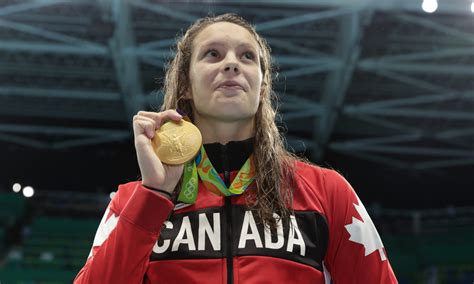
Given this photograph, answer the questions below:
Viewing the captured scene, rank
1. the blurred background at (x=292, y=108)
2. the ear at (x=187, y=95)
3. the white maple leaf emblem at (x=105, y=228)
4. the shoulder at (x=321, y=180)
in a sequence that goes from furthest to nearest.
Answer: the blurred background at (x=292, y=108) < the ear at (x=187, y=95) < the shoulder at (x=321, y=180) < the white maple leaf emblem at (x=105, y=228)

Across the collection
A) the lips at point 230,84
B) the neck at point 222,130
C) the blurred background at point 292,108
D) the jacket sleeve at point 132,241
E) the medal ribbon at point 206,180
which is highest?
the blurred background at point 292,108

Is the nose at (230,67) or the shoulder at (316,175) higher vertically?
the nose at (230,67)

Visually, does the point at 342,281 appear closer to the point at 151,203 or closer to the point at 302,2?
the point at 151,203

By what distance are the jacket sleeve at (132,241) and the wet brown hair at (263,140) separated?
205 mm

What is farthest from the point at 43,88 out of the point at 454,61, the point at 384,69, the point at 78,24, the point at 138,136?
the point at 138,136

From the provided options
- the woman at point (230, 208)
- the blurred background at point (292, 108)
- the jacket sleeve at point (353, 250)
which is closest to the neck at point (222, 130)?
the woman at point (230, 208)

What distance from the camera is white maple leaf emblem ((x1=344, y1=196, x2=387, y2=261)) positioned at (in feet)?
6.56

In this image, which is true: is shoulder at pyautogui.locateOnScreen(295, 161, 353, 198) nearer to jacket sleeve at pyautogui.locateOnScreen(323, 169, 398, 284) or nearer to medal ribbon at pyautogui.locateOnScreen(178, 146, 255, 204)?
jacket sleeve at pyautogui.locateOnScreen(323, 169, 398, 284)

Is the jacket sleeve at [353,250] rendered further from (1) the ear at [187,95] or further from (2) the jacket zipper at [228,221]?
(1) the ear at [187,95]

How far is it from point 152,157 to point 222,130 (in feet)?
1.29

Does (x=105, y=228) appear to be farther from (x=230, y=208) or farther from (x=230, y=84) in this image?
(x=230, y=84)

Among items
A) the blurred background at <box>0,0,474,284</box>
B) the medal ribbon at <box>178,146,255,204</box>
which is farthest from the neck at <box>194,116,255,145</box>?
the blurred background at <box>0,0,474,284</box>

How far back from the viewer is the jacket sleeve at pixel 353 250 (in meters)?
1.99

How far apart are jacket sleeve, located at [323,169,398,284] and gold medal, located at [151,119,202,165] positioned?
523mm
